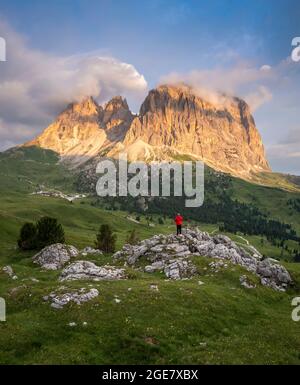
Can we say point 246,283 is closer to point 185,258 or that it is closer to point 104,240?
point 185,258

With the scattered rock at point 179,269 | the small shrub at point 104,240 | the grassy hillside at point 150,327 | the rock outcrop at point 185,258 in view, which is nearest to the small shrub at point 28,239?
the small shrub at point 104,240

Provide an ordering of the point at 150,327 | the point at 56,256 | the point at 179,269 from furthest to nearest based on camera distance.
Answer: the point at 56,256, the point at 179,269, the point at 150,327

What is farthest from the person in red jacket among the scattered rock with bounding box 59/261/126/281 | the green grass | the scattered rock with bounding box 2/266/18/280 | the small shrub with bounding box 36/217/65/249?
the small shrub with bounding box 36/217/65/249

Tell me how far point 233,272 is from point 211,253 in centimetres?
934

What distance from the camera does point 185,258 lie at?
5856cm

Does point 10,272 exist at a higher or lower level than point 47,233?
lower

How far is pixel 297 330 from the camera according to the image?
1428 inches

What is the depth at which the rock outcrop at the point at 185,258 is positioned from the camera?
55.9 meters

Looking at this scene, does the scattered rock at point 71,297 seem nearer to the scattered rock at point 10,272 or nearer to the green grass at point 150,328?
the green grass at point 150,328

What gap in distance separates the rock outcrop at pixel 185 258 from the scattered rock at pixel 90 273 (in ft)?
22.1

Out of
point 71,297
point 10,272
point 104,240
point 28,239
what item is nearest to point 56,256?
point 10,272

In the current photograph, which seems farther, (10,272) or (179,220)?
(179,220)

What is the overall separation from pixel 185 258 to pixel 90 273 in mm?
15948
